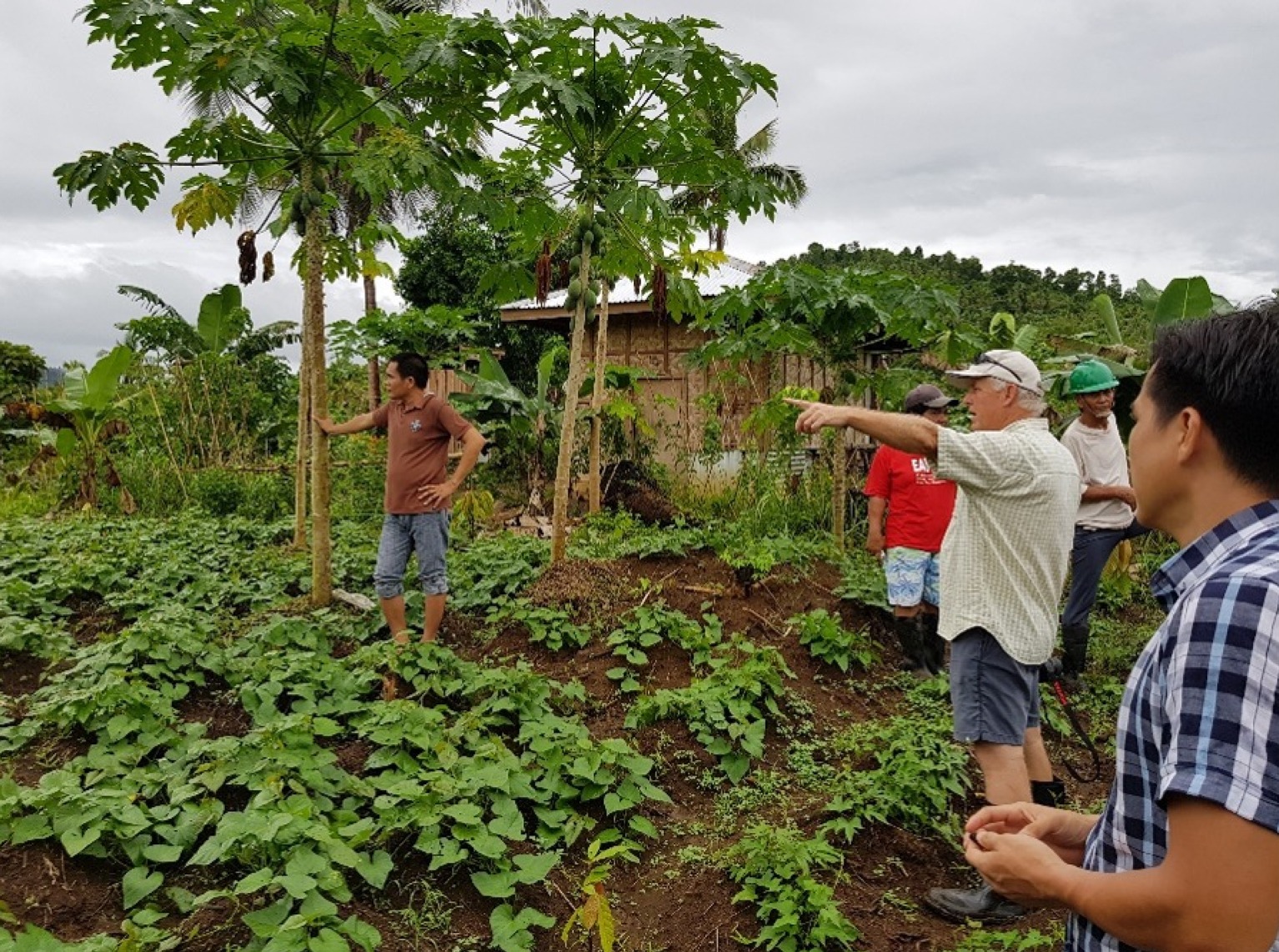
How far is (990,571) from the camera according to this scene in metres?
3.05

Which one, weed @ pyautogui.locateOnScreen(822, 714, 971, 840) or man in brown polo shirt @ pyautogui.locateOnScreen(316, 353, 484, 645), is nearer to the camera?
weed @ pyautogui.locateOnScreen(822, 714, 971, 840)

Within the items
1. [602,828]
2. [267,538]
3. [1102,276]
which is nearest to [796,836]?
[602,828]

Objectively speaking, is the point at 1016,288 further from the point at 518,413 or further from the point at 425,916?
the point at 425,916

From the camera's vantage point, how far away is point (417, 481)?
17.7 ft

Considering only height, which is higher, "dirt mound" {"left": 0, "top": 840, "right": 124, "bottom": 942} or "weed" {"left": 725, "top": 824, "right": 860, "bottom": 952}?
"dirt mound" {"left": 0, "top": 840, "right": 124, "bottom": 942}

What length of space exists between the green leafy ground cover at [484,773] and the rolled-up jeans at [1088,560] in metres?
0.59

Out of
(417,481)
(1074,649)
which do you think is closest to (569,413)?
(417,481)

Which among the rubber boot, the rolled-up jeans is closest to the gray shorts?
the rubber boot

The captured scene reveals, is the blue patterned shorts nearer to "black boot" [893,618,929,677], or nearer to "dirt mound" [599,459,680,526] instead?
"black boot" [893,618,929,677]

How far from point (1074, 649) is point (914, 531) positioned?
5.12 feet

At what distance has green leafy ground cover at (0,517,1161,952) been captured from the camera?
2.84 meters

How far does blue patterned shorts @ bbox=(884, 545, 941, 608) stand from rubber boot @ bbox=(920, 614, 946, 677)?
0.23m

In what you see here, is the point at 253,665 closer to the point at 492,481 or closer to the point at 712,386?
the point at 492,481

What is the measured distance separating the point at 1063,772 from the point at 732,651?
6.36ft
